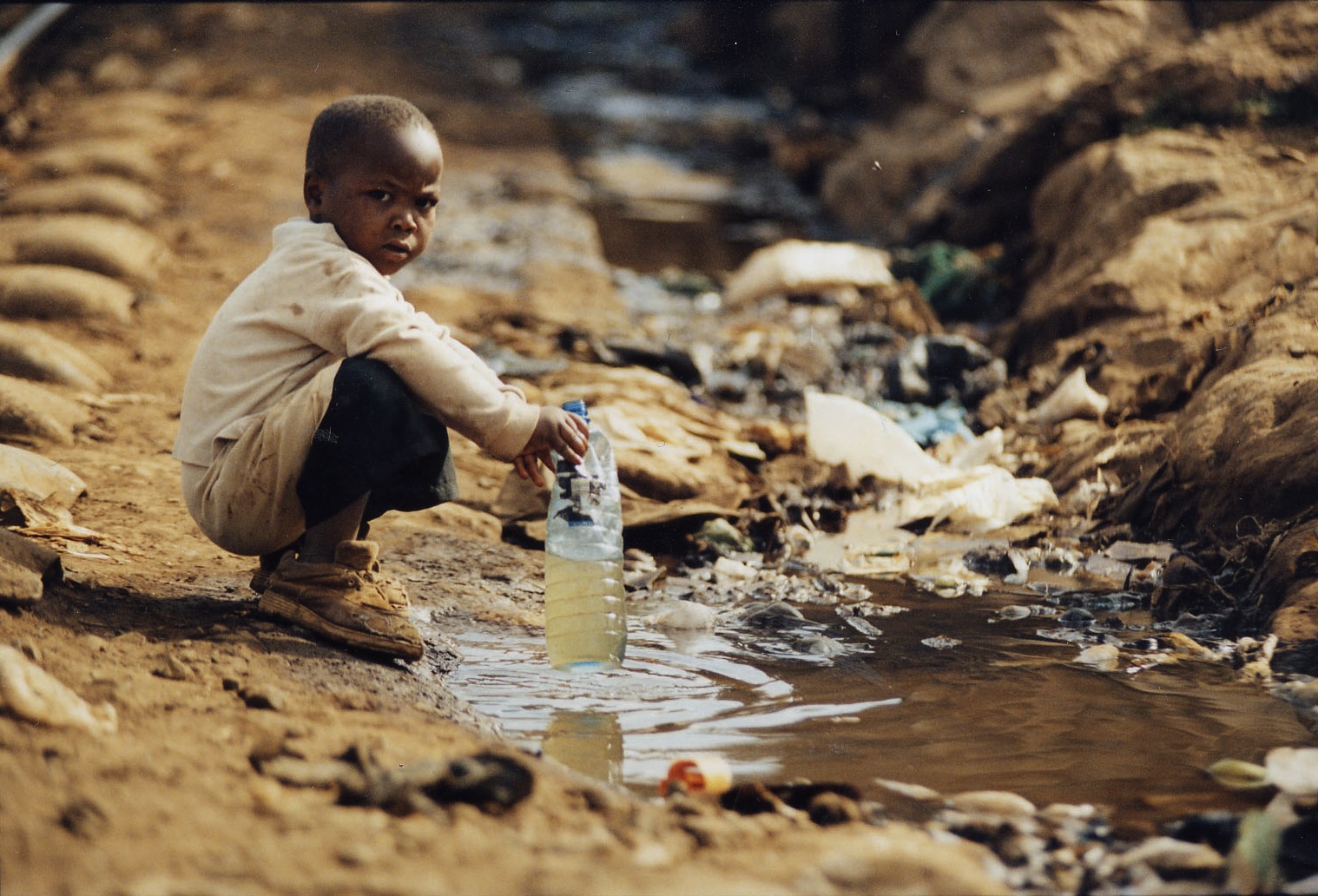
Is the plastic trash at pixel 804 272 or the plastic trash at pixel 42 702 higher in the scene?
the plastic trash at pixel 804 272

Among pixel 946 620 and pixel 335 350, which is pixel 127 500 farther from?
pixel 946 620

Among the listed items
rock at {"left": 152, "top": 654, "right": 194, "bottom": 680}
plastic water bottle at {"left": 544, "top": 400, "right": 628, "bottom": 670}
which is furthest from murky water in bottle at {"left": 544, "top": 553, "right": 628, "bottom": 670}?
rock at {"left": 152, "top": 654, "right": 194, "bottom": 680}

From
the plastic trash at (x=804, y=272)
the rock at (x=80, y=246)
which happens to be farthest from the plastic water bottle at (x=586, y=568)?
the plastic trash at (x=804, y=272)

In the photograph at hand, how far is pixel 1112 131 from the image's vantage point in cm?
723

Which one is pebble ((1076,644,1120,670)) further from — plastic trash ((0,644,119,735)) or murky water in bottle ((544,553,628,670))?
plastic trash ((0,644,119,735))

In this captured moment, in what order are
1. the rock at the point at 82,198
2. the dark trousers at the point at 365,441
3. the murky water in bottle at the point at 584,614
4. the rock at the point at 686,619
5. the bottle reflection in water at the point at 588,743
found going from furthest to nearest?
1. the rock at the point at 82,198
2. the rock at the point at 686,619
3. the murky water in bottle at the point at 584,614
4. the dark trousers at the point at 365,441
5. the bottle reflection in water at the point at 588,743

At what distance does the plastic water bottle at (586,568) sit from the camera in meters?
3.00

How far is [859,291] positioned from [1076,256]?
135 centimetres

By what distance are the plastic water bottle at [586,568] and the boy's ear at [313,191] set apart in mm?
756

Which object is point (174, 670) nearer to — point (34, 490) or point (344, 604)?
point (344, 604)

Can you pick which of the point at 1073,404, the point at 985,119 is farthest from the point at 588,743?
the point at 985,119

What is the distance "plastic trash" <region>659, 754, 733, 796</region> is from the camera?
2.19m

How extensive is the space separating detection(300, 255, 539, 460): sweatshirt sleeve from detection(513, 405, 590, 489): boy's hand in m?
0.03

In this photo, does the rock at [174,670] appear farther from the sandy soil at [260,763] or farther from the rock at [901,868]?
the rock at [901,868]
